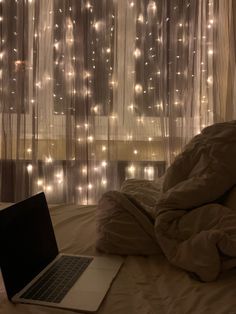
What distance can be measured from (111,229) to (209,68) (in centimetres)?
184

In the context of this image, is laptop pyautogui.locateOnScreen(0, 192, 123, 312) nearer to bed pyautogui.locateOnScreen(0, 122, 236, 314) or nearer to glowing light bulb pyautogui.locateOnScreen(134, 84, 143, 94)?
bed pyautogui.locateOnScreen(0, 122, 236, 314)

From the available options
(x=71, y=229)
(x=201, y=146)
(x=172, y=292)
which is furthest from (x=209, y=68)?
(x=172, y=292)

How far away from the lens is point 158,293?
3.12ft

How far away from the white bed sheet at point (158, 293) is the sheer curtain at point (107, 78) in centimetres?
152

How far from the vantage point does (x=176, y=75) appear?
260 centimetres

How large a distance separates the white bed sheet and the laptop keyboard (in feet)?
0.17

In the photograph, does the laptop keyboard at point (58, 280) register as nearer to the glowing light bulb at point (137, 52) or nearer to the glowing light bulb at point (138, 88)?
the glowing light bulb at point (138, 88)

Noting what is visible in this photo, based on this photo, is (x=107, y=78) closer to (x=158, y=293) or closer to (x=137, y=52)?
(x=137, y=52)

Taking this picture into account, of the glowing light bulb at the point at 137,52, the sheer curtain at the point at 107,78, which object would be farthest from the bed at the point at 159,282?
the glowing light bulb at the point at 137,52

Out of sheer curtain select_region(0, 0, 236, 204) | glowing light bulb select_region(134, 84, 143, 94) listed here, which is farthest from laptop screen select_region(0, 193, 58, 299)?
glowing light bulb select_region(134, 84, 143, 94)

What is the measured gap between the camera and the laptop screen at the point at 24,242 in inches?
34.8

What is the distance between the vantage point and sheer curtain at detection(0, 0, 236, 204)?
258 centimetres

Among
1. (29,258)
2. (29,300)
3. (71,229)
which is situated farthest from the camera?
(71,229)

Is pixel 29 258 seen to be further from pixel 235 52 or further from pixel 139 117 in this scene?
pixel 235 52
